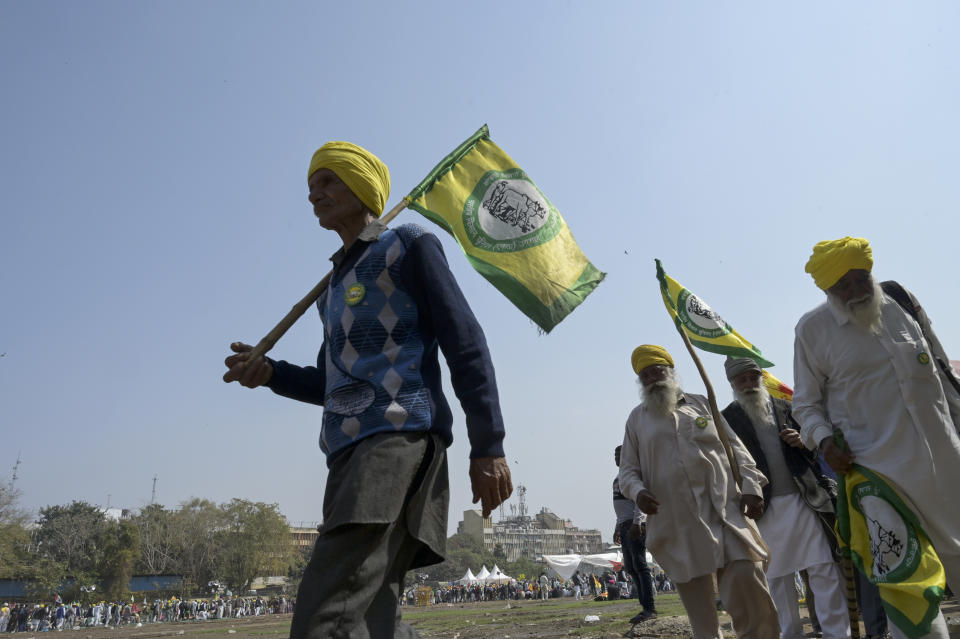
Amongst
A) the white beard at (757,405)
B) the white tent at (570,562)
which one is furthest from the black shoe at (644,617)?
the white tent at (570,562)

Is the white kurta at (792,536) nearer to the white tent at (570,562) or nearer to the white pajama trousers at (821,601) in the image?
the white pajama trousers at (821,601)

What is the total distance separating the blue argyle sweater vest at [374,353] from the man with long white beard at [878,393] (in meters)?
2.28

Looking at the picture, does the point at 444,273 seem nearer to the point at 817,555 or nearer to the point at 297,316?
the point at 297,316

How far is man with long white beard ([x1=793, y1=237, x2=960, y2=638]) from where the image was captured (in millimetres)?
3043

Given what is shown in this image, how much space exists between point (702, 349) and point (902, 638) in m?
3.94

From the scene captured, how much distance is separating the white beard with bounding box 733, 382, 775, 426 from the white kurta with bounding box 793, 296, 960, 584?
2648 millimetres

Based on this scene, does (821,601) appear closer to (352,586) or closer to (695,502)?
(695,502)

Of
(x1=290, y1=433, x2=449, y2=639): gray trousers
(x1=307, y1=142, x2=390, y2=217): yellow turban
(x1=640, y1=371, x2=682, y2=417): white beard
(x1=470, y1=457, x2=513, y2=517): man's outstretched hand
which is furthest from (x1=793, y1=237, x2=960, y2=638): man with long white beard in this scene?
(x1=307, y1=142, x2=390, y2=217): yellow turban

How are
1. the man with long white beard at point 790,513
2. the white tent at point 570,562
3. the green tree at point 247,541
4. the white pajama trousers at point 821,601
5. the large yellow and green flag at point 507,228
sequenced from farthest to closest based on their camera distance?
the green tree at point 247,541
the white tent at point 570,562
the man with long white beard at point 790,513
the white pajama trousers at point 821,601
the large yellow and green flag at point 507,228

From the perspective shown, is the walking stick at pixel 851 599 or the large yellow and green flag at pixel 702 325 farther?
the large yellow and green flag at pixel 702 325

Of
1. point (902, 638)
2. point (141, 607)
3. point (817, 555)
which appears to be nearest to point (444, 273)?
point (902, 638)

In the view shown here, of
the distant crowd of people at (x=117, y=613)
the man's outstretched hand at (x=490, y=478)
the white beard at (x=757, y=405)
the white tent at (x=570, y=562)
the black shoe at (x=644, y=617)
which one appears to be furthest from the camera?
the white tent at (x=570, y=562)

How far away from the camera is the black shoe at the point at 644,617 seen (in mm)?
8000

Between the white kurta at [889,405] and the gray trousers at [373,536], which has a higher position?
the white kurta at [889,405]
